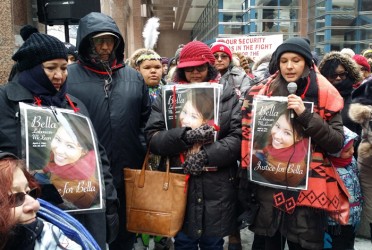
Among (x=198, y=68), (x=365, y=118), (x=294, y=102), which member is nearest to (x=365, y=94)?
(x=365, y=118)

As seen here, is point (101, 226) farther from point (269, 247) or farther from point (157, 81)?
point (157, 81)

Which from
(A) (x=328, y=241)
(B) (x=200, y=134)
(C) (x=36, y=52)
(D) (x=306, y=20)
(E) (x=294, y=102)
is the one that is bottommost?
(A) (x=328, y=241)

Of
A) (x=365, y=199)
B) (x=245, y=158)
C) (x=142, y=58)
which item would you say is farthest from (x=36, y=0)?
(x=365, y=199)

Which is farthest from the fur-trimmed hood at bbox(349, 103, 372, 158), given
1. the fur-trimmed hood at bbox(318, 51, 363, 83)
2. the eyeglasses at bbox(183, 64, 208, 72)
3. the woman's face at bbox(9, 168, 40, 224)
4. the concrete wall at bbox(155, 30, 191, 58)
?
the concrete wall at bbox(155, 30, 191, 58)

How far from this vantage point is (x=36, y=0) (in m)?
4.71

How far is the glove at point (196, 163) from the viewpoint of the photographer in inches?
102

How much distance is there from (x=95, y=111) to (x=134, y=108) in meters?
0.29

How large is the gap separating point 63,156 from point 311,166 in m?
1.52

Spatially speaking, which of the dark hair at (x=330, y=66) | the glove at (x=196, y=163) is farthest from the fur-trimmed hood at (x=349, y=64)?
the glove at (x=196, y=163)

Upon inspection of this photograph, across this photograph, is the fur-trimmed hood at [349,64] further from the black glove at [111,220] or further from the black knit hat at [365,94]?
the black glove at [111,220]

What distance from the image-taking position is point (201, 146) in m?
2.66

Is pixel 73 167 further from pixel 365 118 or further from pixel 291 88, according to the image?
pixel 365 118

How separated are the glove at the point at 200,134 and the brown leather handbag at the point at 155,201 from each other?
270mm

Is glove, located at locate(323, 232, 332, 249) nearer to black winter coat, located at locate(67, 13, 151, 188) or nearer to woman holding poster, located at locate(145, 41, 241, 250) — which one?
woman holding poster, located at locate(145, 41, 241, 250)
